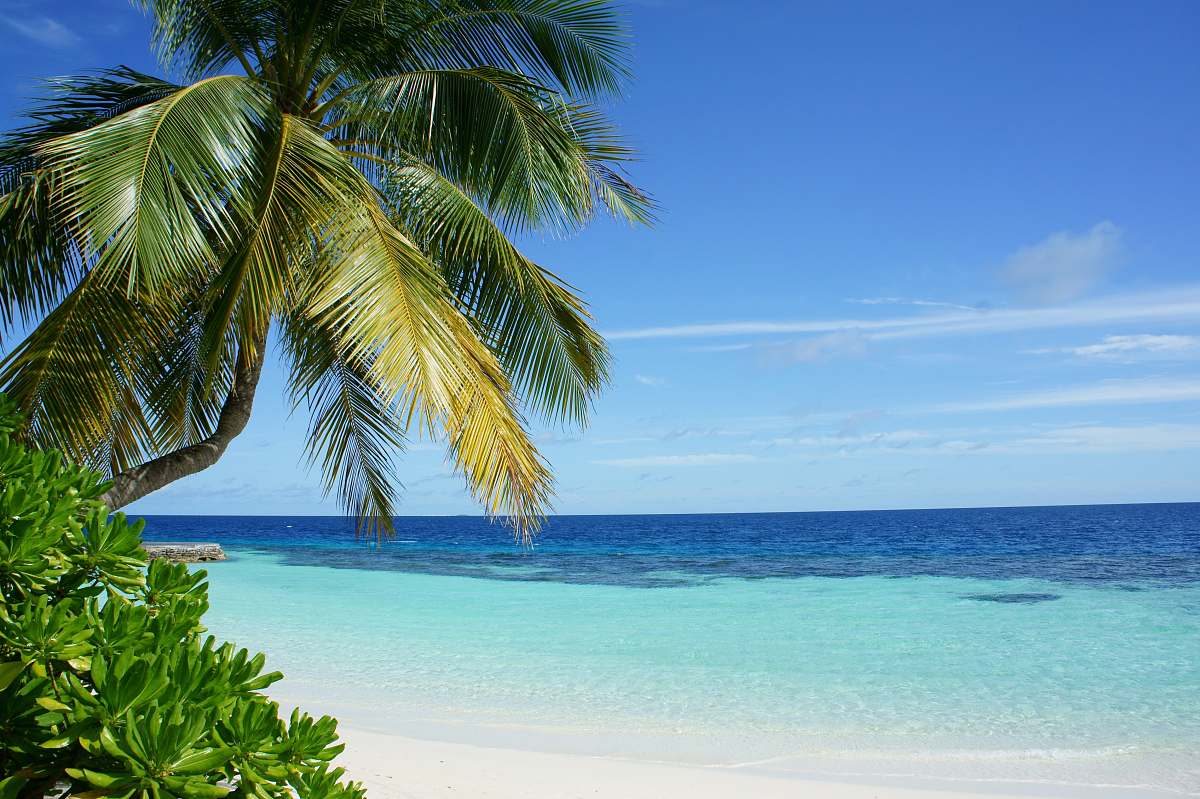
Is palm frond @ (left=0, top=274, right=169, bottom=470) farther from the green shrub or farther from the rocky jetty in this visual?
the rocky jetty

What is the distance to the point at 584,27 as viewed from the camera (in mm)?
6262

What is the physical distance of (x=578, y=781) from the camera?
543 cm

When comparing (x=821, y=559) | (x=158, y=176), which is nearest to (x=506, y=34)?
(x=158, y=176)

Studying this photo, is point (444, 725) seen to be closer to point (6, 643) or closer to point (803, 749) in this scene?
point (803, 749)

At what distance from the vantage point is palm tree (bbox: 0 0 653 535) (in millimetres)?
4078

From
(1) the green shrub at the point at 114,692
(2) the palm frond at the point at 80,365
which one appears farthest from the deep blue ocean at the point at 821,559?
(1) the green shrub at the point at 114,692

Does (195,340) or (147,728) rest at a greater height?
(195,340)

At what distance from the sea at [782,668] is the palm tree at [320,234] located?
9.54 feet

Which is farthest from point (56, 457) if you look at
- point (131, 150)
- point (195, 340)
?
point (195, 340)

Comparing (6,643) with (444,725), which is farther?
(444,725)

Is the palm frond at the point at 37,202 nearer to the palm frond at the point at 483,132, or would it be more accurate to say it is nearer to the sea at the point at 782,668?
the palm frond at the point at 483,132

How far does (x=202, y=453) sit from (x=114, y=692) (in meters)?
3.87

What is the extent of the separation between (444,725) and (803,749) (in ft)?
10.2

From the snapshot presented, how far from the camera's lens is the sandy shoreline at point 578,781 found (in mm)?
5156
